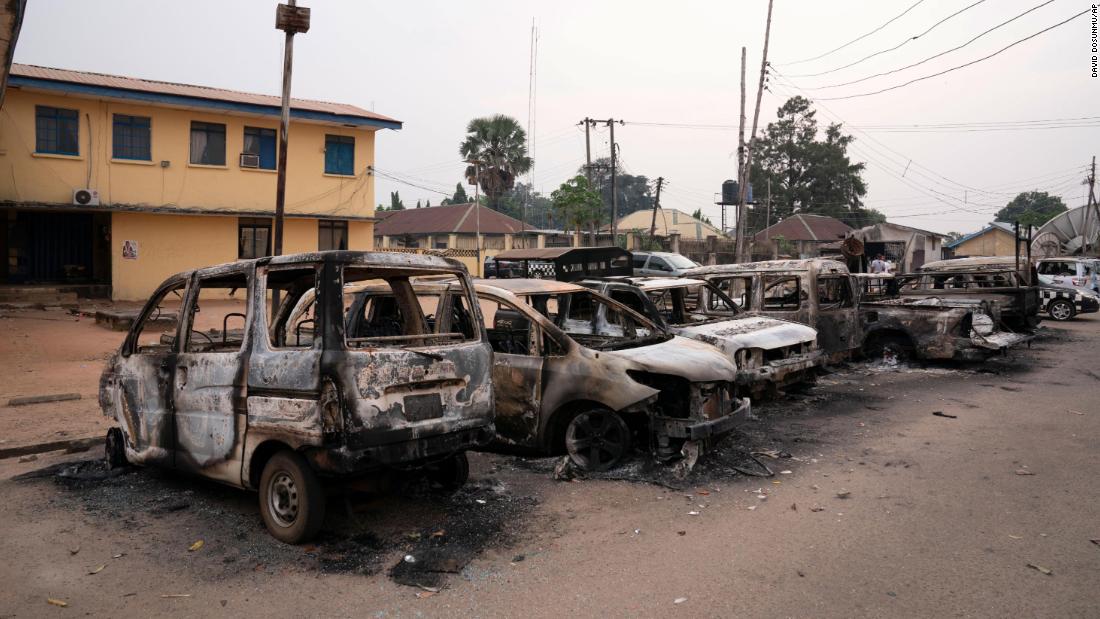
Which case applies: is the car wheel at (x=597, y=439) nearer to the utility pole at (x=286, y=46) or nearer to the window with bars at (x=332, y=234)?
the utility pole at (x=286, y=46)

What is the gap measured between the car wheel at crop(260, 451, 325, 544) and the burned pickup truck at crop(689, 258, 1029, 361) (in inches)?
284

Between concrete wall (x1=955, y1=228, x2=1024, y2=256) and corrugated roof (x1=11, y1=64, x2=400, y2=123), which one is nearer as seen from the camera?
corrugated roof (x1=11, y1=64, x2=400, y2=123)

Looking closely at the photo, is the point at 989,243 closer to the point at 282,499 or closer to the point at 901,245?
the point at 901,245

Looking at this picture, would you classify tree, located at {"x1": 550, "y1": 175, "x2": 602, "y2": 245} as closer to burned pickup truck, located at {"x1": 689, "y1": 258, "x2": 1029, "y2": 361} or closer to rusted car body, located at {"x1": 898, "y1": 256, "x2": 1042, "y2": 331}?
rusted car body, located at {"x1": 898, "y1": 256, "x2": 1042, "y2": 331}

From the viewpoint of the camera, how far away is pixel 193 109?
22.0m

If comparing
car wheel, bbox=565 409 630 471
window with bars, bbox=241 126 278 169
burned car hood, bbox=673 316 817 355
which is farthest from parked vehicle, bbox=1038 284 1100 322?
window with bars, bbox=241 126 278 169

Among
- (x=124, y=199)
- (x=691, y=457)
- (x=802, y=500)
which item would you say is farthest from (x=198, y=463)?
(x=124, y=199)

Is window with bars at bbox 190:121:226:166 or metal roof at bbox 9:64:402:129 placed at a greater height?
metal roof at bbox 9:64:402:129

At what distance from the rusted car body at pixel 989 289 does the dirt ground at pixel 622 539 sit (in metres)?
6.61

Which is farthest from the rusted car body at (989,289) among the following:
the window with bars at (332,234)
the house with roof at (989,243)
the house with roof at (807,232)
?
the house with roof at (989,243)

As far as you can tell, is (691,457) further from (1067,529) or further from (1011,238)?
(1011,238)

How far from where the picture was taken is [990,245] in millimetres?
50438

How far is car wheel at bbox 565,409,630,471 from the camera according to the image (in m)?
5.91

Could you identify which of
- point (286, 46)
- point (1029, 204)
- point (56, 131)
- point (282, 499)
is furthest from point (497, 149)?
point (1029, 204)
